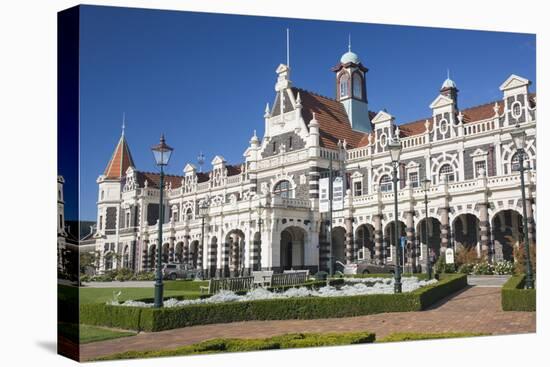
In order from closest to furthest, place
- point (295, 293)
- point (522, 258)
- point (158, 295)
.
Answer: point (158, 295)
point (295, 293)
point (522, 258)

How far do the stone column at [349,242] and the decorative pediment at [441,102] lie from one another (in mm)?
5925

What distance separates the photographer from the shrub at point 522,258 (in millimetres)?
20047

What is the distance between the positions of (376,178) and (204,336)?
13.4m

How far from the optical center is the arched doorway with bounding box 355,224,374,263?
2475 cm

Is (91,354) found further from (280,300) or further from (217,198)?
(217,198)

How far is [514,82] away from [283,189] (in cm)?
1087

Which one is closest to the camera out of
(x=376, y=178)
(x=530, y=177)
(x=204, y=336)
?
(x=204, y=336)

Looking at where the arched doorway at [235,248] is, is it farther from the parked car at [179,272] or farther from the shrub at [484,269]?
the shrub at [484,269]

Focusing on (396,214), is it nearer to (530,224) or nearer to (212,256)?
(530,224)

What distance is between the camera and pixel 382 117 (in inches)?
969

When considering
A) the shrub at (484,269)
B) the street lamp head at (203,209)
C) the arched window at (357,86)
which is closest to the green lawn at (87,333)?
the arched window at (357,86)

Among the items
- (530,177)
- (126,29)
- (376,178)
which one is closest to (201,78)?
(126,29)

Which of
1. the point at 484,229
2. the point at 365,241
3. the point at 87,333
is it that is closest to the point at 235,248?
the point at 365,241

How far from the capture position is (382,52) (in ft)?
63.6
